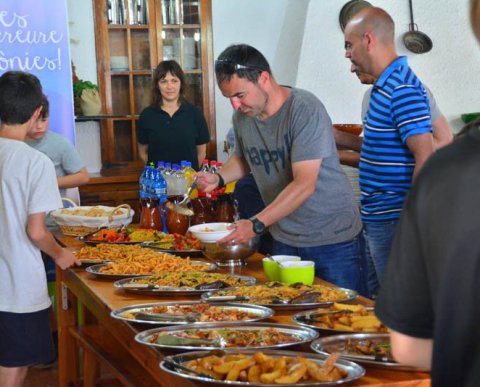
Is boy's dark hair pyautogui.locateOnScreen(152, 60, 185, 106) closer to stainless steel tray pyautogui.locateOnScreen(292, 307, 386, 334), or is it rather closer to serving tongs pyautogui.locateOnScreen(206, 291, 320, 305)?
serving tongs pyautogui.locateOnScreen(206, 291, 320, 305)

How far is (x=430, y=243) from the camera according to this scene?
1.15 m

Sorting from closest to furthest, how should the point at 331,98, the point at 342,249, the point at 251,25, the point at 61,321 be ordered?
1. the point at 342,249
2. the point at 61,321
3. the point at 331,98
4. the point at 251,25

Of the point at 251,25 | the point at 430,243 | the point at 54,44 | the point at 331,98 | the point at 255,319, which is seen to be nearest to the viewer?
the point at 430,243

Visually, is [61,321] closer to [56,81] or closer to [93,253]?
[93,253]

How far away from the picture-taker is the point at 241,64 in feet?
10.1

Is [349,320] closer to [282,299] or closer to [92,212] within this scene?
[282,299]

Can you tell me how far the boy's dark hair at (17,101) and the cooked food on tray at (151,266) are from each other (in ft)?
2.19

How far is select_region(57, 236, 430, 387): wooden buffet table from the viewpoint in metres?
1.82

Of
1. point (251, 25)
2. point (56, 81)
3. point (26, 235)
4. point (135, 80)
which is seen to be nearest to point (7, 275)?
point (26, 235)

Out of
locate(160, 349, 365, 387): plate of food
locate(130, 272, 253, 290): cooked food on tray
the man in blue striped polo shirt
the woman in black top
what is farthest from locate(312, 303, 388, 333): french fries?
the woman in black top

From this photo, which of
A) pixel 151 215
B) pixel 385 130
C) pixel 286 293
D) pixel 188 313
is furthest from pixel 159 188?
pixel 188 313

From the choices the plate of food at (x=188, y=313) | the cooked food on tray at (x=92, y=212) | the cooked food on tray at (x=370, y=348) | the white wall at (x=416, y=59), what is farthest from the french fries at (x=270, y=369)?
the white wall at (x=416, y=59)

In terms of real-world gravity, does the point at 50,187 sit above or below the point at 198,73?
below

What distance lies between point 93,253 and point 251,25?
4438 mm
